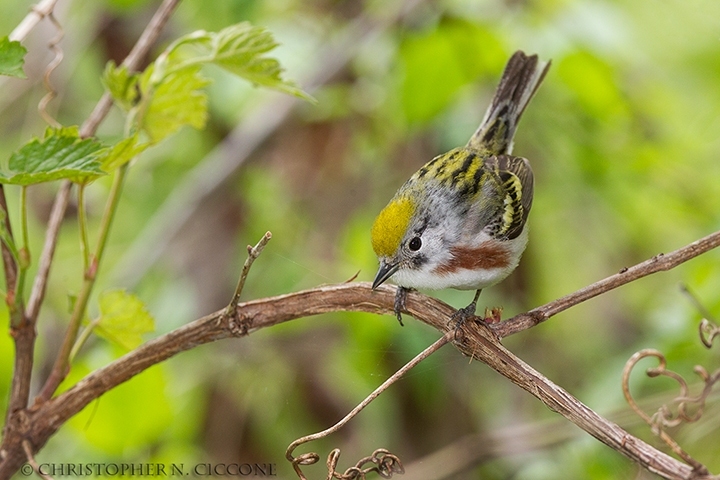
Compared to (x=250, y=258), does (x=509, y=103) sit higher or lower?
higher

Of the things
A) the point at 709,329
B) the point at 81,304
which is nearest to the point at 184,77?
the point at 81,304

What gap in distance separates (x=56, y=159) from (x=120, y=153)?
16 cm

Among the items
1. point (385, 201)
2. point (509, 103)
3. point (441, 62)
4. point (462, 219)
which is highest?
point (509, 103)

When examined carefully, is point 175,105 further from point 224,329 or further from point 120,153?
point 224,329

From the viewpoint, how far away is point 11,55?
1.48 m

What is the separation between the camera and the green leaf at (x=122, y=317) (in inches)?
71.8

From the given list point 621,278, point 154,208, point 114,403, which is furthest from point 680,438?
point 154,208

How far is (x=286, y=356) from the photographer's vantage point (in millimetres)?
3621

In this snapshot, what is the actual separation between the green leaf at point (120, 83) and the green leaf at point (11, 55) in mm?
268

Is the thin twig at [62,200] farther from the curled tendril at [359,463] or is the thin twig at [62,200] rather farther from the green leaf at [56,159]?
the curled tendril at [359,463]

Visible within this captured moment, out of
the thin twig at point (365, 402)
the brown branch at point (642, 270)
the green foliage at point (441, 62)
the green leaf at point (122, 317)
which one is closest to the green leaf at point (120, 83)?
the green leaf at point (122, 317)

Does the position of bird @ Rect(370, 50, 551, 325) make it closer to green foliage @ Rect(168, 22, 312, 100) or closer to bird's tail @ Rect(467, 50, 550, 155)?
bird's tail @ Rect(467, 50, 550, 155)

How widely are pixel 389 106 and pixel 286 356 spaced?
1353 millimetres

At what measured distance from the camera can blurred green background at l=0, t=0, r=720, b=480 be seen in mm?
3119
